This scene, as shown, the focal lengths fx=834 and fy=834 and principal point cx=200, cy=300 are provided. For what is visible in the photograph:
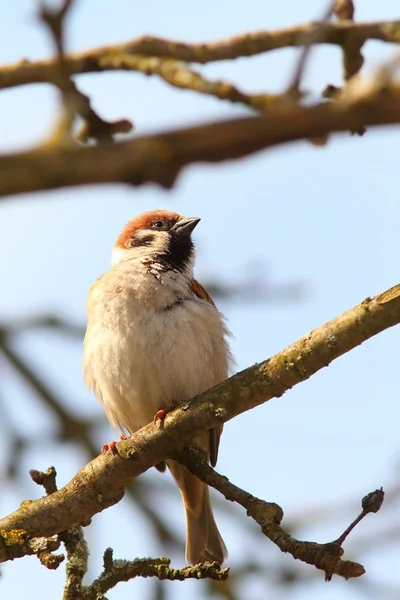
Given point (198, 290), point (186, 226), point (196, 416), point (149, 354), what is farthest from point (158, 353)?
point (186, 226)

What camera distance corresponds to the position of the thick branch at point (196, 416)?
3195 millimetres

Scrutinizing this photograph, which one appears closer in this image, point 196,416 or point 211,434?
point 196,416

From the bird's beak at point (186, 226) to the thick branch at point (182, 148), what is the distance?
503cm

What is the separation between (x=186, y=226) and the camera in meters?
6.52

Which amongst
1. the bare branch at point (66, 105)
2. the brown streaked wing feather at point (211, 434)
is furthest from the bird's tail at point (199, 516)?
the bare branch at point (66, 105)

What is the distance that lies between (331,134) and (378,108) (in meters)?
0.09

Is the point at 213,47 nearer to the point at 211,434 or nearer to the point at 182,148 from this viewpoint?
the point at 182,148

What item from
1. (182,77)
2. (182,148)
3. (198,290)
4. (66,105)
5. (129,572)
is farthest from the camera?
(198,290)

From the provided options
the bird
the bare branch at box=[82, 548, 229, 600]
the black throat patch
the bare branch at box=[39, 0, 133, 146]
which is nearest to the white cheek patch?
the black throat patch

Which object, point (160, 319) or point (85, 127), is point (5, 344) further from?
point (160, 319)

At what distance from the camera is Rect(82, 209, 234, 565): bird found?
5.15m

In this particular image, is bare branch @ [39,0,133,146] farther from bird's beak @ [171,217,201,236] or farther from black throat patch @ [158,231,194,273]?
bird's beak @ [171,217,201,236]

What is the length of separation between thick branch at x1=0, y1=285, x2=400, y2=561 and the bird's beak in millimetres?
2865

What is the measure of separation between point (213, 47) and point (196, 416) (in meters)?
1.62
